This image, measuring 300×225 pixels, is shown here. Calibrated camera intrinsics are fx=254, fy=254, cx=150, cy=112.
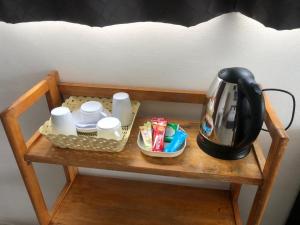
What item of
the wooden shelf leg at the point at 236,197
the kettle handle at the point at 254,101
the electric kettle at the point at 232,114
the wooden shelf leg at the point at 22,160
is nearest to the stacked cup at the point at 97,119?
the wooden shelf leg at the point at 22,160

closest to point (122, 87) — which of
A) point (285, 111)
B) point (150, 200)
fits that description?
point (150, 200)

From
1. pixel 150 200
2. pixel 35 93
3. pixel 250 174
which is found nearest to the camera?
pixel 250 174

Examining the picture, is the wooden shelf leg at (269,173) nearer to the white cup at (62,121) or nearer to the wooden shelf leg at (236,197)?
the wooden shelf leg at (236,197)

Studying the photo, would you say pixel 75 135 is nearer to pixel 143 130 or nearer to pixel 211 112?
pixel 143 130

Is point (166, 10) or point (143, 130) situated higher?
point (166, 10)

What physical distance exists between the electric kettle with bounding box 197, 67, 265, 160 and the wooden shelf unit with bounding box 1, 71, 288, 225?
0.15 ft

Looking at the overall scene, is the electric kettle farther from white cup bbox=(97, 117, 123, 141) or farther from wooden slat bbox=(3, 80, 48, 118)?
wooden slat bbox=(3, 80, 48, 118)

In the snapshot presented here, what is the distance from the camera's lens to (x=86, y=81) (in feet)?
3.17

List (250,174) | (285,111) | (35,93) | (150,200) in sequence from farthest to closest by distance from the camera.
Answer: (150,200) < (285,111) < (35,93) < (250,174)

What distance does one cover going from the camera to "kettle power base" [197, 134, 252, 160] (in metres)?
0.73

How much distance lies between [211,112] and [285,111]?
39 cm

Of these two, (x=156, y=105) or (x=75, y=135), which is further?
(x=156, y=105)

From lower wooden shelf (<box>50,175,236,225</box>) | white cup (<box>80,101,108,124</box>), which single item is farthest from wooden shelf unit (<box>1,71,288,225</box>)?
white cup (<box>80,101,108,124</box>)

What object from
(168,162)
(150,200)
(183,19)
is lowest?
(150,200)
